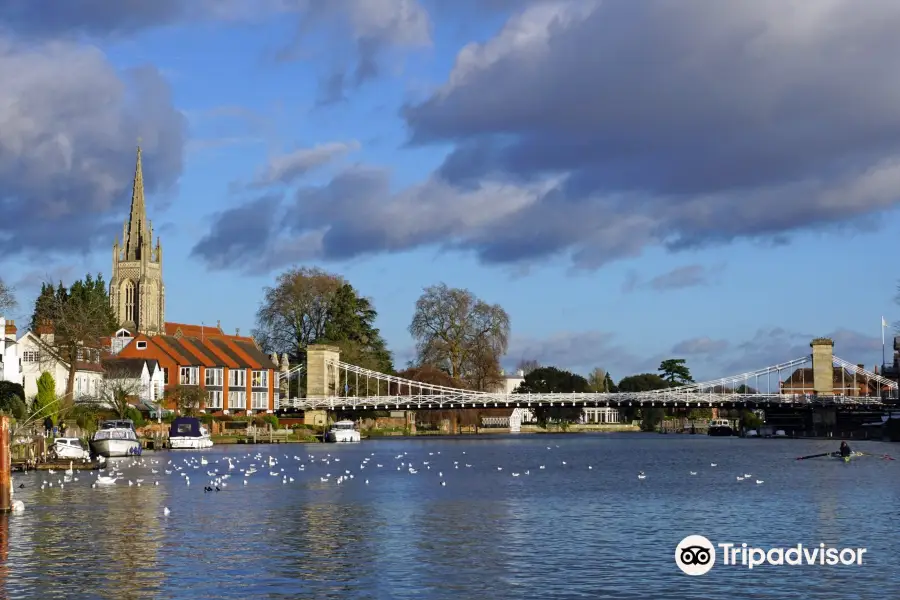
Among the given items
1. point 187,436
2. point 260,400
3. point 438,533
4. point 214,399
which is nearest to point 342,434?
point 214,399

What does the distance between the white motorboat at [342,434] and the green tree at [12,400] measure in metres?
37.9

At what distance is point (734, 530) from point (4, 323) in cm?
6607

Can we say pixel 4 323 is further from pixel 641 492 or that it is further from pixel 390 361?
pixel 390 361

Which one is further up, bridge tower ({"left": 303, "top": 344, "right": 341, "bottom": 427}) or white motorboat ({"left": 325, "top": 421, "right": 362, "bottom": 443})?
bridge tower ({"left": 303, "top": 344, "right": 341, "bottom": 427})

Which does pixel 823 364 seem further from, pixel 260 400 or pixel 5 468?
pixel 5 468

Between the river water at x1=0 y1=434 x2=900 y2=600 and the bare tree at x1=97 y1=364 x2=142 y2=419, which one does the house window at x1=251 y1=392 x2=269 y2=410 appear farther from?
the river water at x1=0 y1=434 x2=900 y2=600

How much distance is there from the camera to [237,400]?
131 meters

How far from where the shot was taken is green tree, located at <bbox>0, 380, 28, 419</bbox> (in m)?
74.6

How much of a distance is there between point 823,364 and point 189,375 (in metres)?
73.2

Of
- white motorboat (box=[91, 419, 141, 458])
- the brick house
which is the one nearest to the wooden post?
white motorboat (box=[91, 419, 141, 458])

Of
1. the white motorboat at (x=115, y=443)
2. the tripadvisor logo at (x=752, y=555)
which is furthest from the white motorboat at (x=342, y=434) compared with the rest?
the tripadvisor logo at (x=752, y=555)

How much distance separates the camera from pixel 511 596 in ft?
81.4

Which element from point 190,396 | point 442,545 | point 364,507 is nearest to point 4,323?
point 190,396

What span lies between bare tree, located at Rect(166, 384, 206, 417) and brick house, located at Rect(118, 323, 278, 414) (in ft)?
12.3
